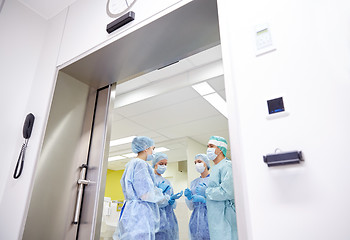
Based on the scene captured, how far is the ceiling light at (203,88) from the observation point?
11.3 ft

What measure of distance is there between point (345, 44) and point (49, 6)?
2.16 m

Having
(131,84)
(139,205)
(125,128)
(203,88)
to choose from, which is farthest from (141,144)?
(125,128)

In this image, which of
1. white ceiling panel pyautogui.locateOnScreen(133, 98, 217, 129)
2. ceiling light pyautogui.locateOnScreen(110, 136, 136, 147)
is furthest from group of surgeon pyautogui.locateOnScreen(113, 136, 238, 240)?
ceiling light pyautogui.locateOnScreen(110, 136, 136, 147)

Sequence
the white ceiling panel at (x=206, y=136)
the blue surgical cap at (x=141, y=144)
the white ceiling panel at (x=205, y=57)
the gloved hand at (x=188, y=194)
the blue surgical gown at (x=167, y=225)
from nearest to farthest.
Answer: the blue surgical gown at (x=167, y=225)
the blue surgical cap at (x=141, y=144)
the gloved hand at (x=188, y=194)
the white ceiling panel at (x=205, y=57)
the white ceiling panel at (x=206, y=136)

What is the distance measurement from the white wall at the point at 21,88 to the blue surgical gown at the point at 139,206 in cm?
72

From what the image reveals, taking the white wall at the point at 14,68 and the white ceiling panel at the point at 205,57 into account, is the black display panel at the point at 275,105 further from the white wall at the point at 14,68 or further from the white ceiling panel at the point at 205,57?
the white ceiling panel at the point at 205,57

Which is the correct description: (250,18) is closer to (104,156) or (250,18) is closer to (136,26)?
(136,26)

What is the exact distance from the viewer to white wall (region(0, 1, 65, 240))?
1639 millimetres

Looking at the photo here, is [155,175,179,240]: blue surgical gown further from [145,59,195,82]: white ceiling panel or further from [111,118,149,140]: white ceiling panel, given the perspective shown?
[111,118,149,140]: white ceiling panel

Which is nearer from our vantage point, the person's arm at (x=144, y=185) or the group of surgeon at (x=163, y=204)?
the group of surgeon at (x=163, y=204)

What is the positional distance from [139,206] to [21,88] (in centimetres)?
128

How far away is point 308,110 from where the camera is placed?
0.86 m

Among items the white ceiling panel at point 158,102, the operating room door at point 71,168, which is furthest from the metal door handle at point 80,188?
the white ceiling panel at point 158,102

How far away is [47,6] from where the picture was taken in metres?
2.12
